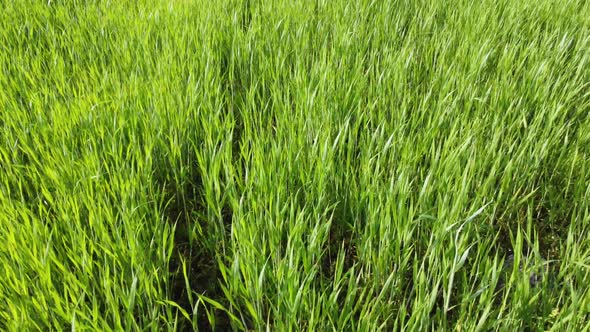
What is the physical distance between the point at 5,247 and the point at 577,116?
5.05 feet

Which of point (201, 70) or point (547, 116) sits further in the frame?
point (201, 70)

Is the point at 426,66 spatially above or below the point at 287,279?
above

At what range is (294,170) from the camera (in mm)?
1073

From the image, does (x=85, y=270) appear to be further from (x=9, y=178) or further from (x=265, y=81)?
(x=265, y=81)

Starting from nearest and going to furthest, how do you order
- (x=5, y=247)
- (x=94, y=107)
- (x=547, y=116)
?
(x=5, y=247) < (x=94, y=107) < (x=547, y=116)

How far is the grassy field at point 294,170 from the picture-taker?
0.80 metres

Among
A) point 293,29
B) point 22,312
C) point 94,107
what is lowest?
point 22,312

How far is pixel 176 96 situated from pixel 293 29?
0.67 meters

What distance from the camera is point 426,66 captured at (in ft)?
5.11

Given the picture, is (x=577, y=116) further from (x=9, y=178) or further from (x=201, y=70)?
(x=9, y=178)

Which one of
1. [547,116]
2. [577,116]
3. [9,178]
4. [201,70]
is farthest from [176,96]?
[577,116]

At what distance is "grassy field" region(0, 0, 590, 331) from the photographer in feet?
2.61

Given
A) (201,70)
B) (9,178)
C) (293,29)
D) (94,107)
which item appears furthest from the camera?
(293,29)

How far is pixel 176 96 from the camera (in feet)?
4.23
